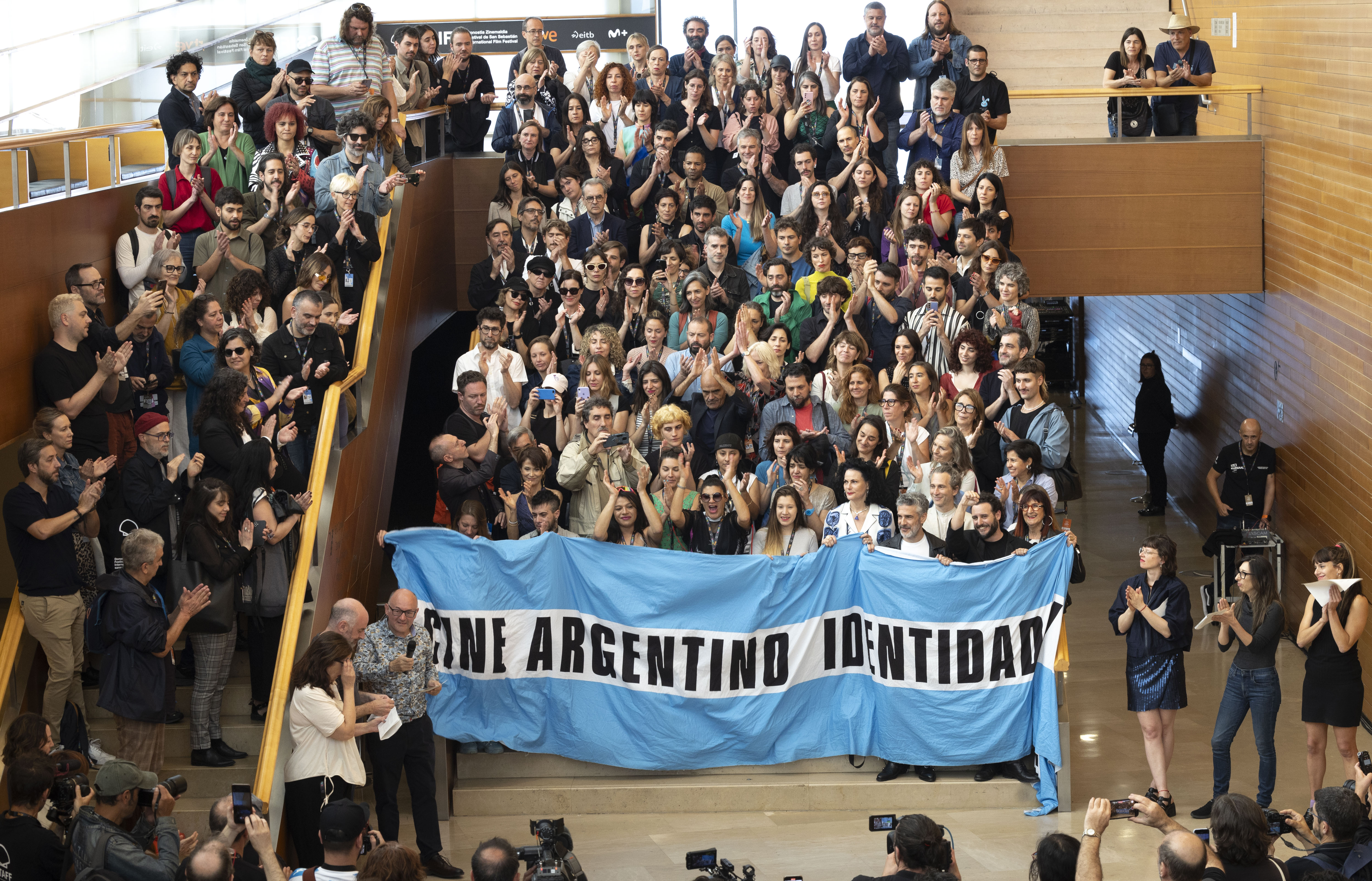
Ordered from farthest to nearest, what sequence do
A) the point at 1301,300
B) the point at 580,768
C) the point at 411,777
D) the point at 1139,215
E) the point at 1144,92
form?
the point at 1139,215 → the point at 1144,92 → the point at 1301,300 → the point at 580,768 → the point at 411,777

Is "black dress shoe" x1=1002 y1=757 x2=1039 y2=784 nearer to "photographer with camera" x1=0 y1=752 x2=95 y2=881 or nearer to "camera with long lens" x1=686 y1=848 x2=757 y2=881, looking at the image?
"camera with long lens" x1=686 y1=848 x2=757 y2=881

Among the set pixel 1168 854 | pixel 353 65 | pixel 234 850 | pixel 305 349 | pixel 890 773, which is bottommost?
pixel 890 773

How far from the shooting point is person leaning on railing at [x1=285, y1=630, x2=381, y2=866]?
720 centimetres

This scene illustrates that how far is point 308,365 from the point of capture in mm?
8789

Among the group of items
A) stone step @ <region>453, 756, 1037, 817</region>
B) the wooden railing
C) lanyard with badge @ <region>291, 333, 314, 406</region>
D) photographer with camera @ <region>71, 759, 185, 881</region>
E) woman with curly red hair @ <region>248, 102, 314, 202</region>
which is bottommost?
stone step @ <region>453, 756, 1037, 817</region>

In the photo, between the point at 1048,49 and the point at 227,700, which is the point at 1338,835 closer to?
the point at 227,700

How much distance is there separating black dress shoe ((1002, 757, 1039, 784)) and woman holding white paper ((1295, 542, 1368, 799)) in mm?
1644

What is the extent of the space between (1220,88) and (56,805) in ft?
39.7

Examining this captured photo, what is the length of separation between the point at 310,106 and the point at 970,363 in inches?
216

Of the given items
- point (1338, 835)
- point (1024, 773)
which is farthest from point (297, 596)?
point (1338, 835)

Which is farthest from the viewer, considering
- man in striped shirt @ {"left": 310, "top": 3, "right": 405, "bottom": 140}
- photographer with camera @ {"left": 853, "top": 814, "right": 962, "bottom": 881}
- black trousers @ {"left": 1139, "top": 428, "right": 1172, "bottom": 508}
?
black trousers @ {"left": 1139, "top": 428, "right": 1172, "bottom": 508}

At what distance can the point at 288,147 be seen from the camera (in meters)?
10.4

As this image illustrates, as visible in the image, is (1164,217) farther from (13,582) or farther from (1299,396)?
(13,582)

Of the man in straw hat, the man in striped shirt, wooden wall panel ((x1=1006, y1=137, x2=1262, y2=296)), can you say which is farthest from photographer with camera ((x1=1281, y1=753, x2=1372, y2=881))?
the man in straw hat
